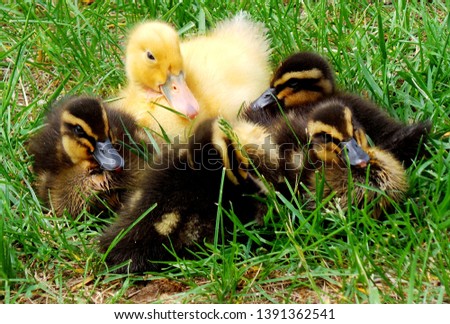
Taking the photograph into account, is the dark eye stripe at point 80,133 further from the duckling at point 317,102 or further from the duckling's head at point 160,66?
the duckling at point 317,102

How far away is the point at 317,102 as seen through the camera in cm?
317

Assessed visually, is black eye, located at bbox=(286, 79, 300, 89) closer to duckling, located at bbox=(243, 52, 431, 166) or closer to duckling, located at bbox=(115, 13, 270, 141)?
duckling, located at bbox=(243, 52, 431, 166)

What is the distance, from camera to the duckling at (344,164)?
2.79 meters

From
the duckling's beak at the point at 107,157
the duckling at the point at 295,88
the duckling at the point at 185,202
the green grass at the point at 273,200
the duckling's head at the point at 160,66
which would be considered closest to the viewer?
the green grass at the point at 273,200

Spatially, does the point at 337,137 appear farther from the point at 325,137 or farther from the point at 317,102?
the point at 317,102

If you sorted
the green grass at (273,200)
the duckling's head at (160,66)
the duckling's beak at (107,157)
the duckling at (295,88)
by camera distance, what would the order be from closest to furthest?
the green grass at (273,200), the duckling's beak at (107,157), the duckling at (295,88), the duckling's head at (160,66)

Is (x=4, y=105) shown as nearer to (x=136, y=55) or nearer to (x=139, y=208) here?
(x=136, y=55)

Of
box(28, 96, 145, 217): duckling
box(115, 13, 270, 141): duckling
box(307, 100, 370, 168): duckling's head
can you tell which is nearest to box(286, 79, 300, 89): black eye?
box(115, 13, 270, 141): duckling

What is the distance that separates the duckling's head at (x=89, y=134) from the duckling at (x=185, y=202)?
9.7 inches

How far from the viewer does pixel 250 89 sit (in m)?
3.43

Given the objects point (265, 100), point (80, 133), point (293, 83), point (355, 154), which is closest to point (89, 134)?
point (80, 133)

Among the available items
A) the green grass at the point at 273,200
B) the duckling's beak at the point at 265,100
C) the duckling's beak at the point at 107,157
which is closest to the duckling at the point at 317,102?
the duckling's beak at the point at 265,100

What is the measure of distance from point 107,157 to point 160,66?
55 centimetres

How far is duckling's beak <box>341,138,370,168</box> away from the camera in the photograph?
276cm
